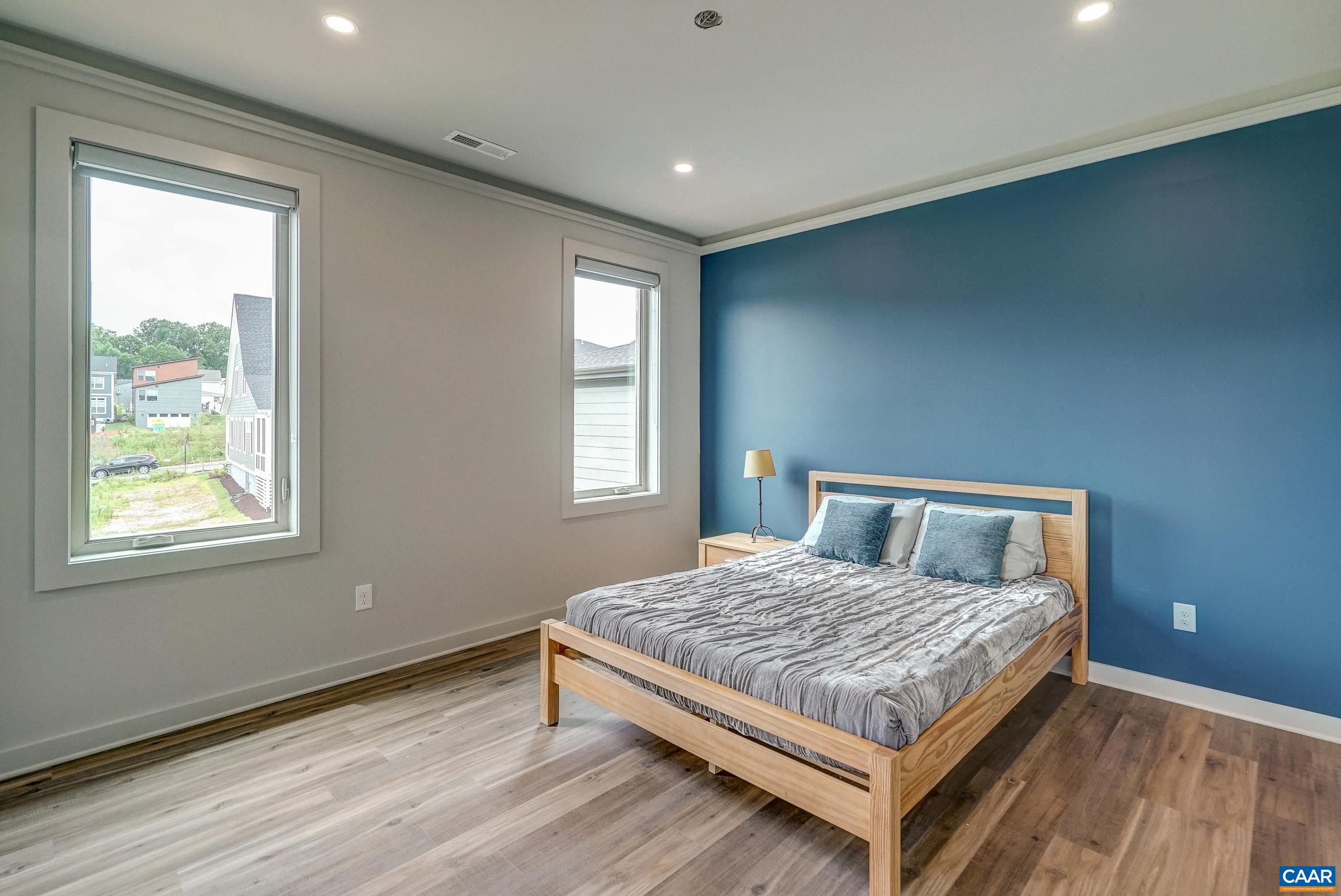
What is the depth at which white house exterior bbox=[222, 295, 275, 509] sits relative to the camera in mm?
2902

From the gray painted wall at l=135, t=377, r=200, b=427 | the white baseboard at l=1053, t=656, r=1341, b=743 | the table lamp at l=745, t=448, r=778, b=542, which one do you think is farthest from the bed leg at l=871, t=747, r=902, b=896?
the gray painted wall at l=135, t=377, r=200, b=427

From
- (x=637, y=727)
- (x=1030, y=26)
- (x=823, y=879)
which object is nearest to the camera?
(x=823, y=879)

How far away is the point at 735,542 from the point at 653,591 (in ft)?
5.05

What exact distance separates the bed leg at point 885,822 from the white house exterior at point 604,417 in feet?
9.18

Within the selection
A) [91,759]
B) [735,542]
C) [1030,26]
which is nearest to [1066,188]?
[1030,26]

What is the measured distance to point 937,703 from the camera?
6.46ft

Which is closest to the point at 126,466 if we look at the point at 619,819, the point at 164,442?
the point at 164,442

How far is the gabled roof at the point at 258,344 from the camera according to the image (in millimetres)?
2920

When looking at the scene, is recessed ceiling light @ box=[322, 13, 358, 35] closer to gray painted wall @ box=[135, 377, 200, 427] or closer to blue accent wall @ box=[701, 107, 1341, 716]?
gray painted wall @ box=[135, 377, 200, 427]

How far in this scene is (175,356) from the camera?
2.74m

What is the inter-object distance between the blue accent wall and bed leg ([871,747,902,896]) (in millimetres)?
2137

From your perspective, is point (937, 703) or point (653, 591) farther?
point (653, 591)

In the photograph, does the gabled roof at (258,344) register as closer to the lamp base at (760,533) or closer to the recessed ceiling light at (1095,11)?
the lamp base at (760,533)

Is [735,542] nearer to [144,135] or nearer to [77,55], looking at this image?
[144,135]
